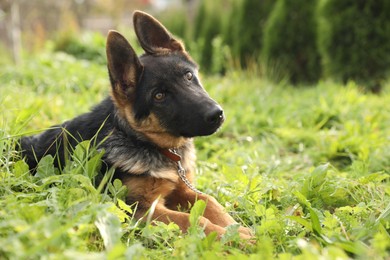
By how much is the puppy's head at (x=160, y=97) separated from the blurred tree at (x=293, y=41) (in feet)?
26.6

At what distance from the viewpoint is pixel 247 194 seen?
371cm

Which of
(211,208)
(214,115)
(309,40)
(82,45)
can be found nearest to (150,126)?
(214,115)

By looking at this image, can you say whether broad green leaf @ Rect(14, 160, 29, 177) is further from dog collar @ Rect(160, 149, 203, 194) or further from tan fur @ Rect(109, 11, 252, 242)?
dog collar @ Rect(160, 149, 203, 194)

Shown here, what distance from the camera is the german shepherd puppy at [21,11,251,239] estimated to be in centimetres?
363

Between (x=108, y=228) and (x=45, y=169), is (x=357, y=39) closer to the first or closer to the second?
(x=45, y=169)

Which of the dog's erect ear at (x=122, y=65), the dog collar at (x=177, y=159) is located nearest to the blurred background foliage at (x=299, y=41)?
the dog's erect ear at (x=122, y=65)

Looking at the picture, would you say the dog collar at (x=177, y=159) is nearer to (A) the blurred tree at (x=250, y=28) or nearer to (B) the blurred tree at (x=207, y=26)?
(A) the blurred tree at (x=250, y=28)

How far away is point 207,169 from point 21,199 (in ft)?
6.91

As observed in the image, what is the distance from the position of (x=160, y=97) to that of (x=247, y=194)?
1039 mm

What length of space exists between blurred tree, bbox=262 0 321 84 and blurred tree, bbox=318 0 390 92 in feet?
4.04

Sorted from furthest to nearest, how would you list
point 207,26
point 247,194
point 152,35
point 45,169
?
point 207,26, point 152,35, point 247,194, point 45,169

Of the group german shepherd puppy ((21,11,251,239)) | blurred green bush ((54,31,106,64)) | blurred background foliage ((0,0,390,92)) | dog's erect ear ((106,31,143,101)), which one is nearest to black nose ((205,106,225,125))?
german shepherd puppy ((21,11,251,239))

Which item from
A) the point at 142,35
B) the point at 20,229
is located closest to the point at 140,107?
the point at 142,35

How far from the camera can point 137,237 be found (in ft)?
10.7
